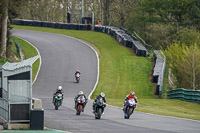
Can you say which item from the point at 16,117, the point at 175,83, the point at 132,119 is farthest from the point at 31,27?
the point at 16,117

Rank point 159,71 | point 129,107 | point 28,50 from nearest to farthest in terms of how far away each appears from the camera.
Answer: point 129,107 < point 159,71 < point 28,50

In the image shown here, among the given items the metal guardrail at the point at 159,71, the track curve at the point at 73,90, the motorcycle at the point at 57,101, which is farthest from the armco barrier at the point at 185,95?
the motorcycle at the point at 57,101

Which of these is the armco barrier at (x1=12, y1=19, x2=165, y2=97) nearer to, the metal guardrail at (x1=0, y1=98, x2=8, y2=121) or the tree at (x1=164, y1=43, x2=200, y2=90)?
the tree at (x1=164, y1=43, x2=200, y2=90)

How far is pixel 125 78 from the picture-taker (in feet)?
136

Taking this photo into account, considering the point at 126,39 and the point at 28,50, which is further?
the point at 126,39

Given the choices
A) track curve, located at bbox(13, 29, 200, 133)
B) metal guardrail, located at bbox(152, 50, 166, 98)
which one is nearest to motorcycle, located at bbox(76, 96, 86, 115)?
track curve, located at bbox(13, 29, 200, 133)

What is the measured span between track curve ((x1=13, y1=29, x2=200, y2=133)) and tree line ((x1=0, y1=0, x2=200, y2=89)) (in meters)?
4.80

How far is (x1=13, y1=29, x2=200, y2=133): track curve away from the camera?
661 inches

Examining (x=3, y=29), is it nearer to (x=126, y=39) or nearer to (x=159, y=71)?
(x=159, y=71)

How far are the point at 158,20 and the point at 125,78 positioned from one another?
28.6 metres

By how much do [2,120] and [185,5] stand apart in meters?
54.1

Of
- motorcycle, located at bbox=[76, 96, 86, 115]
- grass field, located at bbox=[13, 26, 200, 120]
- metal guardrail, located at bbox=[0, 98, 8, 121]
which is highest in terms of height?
metal guardrail, located at bbox=[0, 98, 8, 121]

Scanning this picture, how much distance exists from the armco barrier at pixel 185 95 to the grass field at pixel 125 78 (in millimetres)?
615

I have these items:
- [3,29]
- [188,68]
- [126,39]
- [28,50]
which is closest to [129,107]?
[188,68]
